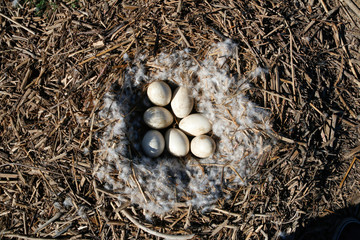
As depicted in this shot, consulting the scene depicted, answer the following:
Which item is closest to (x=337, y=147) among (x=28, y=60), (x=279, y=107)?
(x=279, y=107)

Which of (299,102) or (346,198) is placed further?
(346,198)

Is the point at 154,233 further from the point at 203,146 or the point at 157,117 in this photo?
the point at 157,117

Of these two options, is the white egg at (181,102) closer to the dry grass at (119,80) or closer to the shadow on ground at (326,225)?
the dry grass at (119,80)

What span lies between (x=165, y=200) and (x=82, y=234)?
2.35 ft

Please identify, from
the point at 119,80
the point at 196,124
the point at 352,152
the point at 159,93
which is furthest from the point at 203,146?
the point at 352,152

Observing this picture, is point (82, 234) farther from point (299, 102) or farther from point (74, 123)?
point (299, 102)

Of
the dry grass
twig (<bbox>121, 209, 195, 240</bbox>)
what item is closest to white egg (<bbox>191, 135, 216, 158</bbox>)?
the dry grass

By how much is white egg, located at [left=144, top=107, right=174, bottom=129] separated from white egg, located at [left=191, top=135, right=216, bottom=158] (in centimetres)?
34

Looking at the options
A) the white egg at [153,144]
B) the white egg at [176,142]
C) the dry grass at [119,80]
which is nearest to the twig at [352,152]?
the dry grass at [119,80]

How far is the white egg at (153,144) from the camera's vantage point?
7.73ft

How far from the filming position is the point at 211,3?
7.57 ft

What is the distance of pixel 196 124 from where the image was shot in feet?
8.08

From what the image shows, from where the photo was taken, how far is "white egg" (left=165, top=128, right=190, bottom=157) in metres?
2.43

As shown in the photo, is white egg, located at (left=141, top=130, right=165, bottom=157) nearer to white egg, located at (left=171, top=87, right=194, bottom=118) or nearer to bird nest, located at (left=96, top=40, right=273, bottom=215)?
bird nest, located at (left=96, top=40, right=273, bottom=215)
